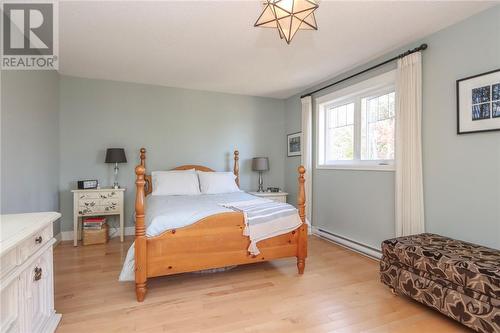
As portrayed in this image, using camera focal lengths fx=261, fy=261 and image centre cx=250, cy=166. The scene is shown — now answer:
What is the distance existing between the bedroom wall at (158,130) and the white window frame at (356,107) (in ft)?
3.39

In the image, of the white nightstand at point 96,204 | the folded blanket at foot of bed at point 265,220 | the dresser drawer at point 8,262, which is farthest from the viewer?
the white nightstand at point 96,204

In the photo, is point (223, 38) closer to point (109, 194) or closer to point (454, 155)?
point (454, 155)

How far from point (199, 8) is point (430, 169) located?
248cm

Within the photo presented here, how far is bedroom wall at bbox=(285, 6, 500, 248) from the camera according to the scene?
2033mm

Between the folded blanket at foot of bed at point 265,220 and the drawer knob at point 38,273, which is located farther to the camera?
the folded blanket at foot of bed at point 265,220

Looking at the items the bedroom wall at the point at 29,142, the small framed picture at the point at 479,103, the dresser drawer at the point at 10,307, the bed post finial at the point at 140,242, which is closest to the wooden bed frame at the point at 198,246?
the bed post finial at the point at 140,242

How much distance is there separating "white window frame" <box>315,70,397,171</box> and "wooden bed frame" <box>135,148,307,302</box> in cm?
131

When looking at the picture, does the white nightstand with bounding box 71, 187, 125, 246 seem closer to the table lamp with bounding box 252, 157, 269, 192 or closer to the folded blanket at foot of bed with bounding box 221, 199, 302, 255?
the folded blanket at foot of bed with bounding box 221, 199, 302, 255

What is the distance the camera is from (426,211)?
2.48 m

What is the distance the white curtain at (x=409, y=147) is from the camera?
2.50 meters

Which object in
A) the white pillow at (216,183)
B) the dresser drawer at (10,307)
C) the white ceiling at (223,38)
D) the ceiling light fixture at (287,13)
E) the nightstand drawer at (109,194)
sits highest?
the white ceiling at (223,38)

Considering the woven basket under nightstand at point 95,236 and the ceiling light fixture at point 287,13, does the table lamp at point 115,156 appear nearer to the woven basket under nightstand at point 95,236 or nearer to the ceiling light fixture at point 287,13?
the woven basket under nightstand at point 95,236

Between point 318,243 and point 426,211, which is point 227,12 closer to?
point 426,211

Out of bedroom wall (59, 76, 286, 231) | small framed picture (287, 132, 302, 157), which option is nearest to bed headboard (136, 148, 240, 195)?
bedroom wall (59, 76, 286, 231)
